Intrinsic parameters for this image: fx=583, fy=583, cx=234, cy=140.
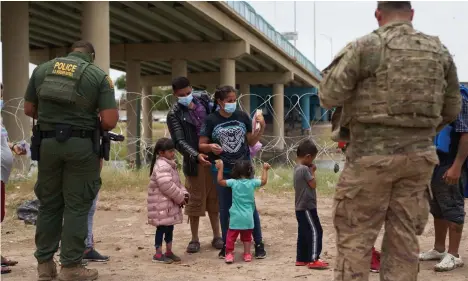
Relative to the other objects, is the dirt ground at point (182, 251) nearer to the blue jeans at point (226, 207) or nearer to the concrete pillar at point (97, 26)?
the blue jeans at point (226, 207)

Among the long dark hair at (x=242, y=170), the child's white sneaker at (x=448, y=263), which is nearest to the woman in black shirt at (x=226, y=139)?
the long dark hair at (x=242, y=170)

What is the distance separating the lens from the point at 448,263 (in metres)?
4.73

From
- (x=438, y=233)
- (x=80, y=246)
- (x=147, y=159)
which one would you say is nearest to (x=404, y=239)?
(x=438, y=233)

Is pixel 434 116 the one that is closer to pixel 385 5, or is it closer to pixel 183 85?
pixel 385 5

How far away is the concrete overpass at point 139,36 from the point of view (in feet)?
57.4

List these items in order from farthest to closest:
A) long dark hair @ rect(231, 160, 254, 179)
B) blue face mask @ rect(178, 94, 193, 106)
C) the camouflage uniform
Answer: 1. blue face mask @ rect(178, 94, 193, 106)
2. long dark hair @ rect(231, 160, 254, 179)
3. the camouflage uniform

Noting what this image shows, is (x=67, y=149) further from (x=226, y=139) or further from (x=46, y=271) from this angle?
(x=226, y=139)

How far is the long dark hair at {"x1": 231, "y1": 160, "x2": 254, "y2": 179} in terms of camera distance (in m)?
5.16

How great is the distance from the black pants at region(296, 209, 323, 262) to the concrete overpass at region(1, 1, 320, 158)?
6910 mm

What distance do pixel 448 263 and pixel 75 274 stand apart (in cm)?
295

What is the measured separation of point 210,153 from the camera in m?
5.46

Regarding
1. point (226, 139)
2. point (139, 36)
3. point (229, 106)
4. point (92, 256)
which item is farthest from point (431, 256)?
point (139, 36)

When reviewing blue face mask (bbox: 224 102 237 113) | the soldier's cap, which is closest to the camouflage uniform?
the soldier's cap

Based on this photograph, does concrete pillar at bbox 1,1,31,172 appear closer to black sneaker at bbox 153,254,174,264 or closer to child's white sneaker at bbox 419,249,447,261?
black sneaker at bbox 153,254,174,264
